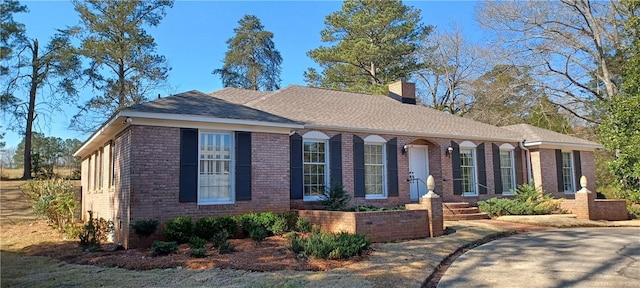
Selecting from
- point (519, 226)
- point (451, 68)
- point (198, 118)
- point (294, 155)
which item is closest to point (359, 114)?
point (294, 155)

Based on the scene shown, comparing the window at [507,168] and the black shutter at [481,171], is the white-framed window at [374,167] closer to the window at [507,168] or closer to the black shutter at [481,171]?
the black shutter at [481,171]

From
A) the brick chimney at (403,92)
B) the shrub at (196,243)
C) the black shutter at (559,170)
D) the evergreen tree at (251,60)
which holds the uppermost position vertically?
the evergreen tree at (251,60)

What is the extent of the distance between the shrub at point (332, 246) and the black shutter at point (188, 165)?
340 centimetres

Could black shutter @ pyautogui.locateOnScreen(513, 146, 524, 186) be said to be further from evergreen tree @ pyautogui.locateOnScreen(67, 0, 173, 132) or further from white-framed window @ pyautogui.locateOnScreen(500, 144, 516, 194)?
evergreen tree @ pyautogui.locateOnScreen(67, 0, 173, 132)

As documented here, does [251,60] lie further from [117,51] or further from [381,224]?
[381,224]

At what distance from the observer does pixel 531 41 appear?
21766 mm

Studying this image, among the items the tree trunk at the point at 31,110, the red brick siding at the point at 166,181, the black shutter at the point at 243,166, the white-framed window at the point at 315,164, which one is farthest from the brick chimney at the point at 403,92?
the tree trunk at the point at 31,110

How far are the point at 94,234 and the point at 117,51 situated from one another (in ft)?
62.2

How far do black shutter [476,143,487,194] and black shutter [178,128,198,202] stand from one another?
36.1 feet

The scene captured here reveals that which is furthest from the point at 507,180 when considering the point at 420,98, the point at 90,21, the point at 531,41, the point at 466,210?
the point at 90,21

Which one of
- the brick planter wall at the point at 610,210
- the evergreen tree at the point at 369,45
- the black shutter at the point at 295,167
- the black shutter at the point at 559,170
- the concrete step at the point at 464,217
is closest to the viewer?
the black shutter at the point at 295,167

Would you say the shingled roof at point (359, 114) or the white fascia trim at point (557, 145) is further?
the white fascia trim at point (557, 145)

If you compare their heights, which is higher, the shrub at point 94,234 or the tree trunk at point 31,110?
the tree trunk at point 31,110

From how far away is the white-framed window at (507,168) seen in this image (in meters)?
17.0
